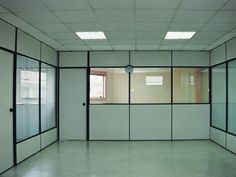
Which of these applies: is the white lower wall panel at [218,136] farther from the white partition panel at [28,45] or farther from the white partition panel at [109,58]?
the white partition panel at [28,45]

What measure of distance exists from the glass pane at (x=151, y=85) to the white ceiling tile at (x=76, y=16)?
12.9 ft

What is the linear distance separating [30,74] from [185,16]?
3.88 metres

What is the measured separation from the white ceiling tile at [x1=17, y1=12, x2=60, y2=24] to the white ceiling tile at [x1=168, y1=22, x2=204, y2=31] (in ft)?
7.93

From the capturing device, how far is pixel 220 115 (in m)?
7.88

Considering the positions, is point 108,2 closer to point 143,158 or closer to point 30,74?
point 30,74

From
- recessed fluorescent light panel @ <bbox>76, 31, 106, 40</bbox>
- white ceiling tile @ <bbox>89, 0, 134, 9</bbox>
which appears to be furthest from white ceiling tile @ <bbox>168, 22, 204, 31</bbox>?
recessed fluorescent light panel @ <bbox>76, 31, 106, 40</bbox>

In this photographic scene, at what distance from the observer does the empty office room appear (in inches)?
200

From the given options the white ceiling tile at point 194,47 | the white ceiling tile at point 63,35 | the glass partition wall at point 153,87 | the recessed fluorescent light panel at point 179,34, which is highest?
the recessed fluorescent light panel at point 179,34

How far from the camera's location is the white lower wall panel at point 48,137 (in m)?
7.46

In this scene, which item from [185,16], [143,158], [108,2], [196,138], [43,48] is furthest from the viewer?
[196,138]

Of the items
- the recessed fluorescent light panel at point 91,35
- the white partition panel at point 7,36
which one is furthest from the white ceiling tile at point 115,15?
the white partition panel at point 7,36

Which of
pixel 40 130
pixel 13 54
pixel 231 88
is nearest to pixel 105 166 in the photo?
pixel 40 130

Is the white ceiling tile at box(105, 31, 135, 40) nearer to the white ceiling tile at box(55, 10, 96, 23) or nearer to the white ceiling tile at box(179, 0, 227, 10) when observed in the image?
the white ceiling tile at box(55, 10, 96, 23)

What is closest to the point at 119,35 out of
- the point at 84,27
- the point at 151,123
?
the point at 84,27
